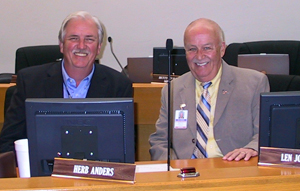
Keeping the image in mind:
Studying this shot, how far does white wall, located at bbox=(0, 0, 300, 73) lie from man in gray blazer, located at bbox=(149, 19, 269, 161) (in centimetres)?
296

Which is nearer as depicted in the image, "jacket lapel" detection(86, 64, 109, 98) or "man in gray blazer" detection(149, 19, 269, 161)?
"man in gray blazer" detection(149, 19, 269, 161)

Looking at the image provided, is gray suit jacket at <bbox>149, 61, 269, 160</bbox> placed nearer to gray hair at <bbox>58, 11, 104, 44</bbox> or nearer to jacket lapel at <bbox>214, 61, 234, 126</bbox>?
jacket lapel at <bbox>214, 61, 234, 126</bbox>

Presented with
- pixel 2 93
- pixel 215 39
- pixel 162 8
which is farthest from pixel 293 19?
pixel 2 93

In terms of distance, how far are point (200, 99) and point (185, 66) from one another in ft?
4.36

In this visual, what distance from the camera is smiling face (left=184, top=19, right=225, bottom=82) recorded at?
8.10ft

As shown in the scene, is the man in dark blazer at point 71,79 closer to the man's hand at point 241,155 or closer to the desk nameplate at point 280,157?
the man's hand at point 241,155

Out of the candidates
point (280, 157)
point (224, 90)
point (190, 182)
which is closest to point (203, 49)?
Result: point (224, 90)

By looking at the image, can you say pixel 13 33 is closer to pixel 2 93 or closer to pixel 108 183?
pixel 2 93

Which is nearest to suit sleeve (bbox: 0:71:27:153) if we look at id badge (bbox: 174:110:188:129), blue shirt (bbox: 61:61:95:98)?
blue shirt (bbox: 61:61:95:98)

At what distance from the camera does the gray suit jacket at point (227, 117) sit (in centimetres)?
233

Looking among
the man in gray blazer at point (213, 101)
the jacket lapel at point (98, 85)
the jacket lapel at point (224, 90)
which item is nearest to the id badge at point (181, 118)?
the man in gray blazer at point (213, 101)

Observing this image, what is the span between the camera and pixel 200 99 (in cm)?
246

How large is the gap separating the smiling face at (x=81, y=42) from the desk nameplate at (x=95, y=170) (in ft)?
3.78

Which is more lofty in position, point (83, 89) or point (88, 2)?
point (88, 2)
